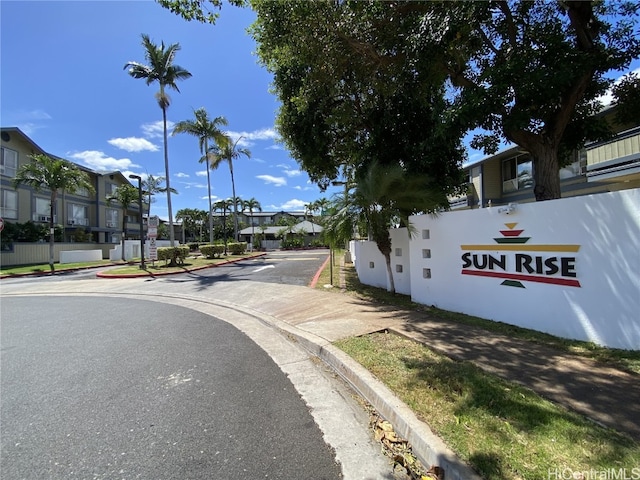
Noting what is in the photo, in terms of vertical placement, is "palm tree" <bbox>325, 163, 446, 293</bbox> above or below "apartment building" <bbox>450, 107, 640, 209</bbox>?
below

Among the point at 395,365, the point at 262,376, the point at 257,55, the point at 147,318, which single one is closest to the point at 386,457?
the point at 395,365

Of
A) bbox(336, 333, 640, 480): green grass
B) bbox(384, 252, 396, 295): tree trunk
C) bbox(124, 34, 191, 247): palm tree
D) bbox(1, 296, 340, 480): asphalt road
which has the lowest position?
bbox(1, 296, 340, 480): asphalt road

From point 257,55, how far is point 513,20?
22.1ft

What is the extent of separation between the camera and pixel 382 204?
396 inches

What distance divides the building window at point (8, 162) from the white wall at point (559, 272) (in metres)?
35.8

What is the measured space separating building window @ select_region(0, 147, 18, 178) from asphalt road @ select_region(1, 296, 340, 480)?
30.2 meters

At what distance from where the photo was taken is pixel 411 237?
358 inches

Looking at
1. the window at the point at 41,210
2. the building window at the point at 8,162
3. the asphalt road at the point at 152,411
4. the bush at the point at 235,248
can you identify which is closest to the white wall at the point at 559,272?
the asphalt road at the point at 152,411

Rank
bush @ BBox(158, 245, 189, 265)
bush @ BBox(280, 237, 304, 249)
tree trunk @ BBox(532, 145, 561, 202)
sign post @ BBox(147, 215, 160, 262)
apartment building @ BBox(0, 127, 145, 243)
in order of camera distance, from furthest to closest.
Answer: bush @ BBox(280, 237, 304, 249) → apartment building @ BBox(0, 127, 145, 243) → bush @ BBox(158, 245, 189, 265) → sign post @ BBox(147, 215, 160, 262) → tree trunk @ BBox(532, 145, 561, 202)

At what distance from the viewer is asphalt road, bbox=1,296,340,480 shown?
9.75 ft

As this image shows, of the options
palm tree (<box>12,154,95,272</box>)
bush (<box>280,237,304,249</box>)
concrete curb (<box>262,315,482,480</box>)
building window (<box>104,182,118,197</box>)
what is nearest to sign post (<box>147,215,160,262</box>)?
palm tree (<box>12,154,95,272</box>)

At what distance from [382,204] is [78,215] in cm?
4031

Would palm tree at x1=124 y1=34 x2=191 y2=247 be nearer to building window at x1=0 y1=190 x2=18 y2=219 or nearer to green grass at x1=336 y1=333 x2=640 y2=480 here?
building window at x1=0 y1=190 x2=18 y2=219

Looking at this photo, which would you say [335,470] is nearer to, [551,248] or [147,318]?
[551,248]
